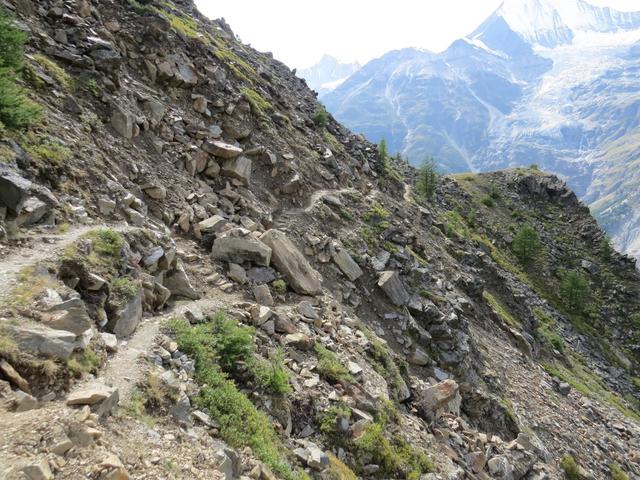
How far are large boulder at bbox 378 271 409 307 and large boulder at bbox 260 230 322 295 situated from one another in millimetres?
7227

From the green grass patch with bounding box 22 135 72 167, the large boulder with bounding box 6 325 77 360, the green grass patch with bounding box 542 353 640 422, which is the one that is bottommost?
the large boulder with bounding box 6 325 77 360

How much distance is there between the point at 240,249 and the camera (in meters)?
23.4

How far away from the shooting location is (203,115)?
112 feet

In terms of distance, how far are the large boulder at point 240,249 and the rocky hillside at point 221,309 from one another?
12 centimetres

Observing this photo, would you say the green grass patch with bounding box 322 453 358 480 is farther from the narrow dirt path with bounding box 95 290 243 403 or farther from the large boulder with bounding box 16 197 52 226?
the large boulder with bounding box 16 197 52 226

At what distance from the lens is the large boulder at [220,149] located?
3100cm

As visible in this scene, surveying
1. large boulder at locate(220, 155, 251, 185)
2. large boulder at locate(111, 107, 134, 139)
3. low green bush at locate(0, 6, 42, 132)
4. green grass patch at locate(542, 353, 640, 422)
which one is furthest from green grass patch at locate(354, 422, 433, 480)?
green grass patch at locate(542, 353, 640, 422)

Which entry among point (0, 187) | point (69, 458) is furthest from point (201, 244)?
point (69, 458)

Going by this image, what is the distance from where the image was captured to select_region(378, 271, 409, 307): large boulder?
103 ft

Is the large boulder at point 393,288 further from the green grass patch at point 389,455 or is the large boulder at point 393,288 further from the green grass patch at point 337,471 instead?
the green grass patch at point 337,471

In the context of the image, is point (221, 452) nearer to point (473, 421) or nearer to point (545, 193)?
point (473, 421)

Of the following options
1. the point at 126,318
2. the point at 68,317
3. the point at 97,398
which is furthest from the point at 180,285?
the point at 97,398

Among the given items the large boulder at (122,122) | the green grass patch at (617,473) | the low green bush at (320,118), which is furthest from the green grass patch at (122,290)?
the low green bush at (320,118)

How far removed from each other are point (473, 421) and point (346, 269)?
43.3 ft
